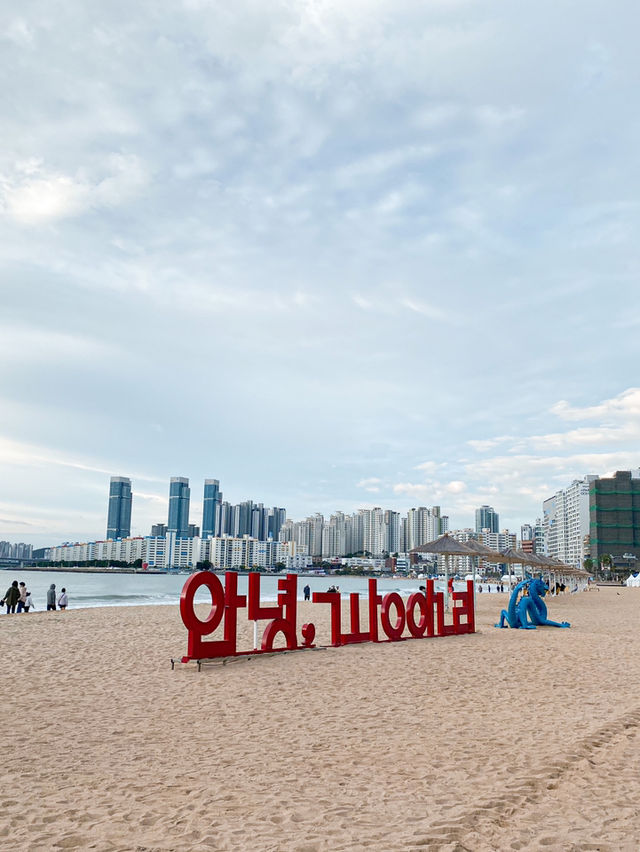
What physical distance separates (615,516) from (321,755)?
15572 cm

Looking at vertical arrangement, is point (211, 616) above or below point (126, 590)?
above

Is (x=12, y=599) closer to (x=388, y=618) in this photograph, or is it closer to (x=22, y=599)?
(x=22, y=599)

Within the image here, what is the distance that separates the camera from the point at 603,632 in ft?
65.0

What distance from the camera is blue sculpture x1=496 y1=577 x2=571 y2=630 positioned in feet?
65.6

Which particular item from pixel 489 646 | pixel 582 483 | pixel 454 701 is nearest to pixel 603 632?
pixel 489 646

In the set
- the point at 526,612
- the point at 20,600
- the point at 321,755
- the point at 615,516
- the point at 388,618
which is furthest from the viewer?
the point at 615,516

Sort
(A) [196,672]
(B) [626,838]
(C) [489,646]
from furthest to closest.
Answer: (C) [489,646]
(A) [196,672]
(B) [626,838]

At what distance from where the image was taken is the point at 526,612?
20125 millimetres

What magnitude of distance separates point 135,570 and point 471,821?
187796 mm

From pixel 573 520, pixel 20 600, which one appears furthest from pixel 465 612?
pixel 573 520

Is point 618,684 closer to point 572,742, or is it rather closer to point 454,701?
point 454,701

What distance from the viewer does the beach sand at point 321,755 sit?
15.5 ft

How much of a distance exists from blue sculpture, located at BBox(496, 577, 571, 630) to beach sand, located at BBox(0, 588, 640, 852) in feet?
23.3

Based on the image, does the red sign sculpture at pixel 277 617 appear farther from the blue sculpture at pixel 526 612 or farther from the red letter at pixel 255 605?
the blue sculpture at pixel 526 612
